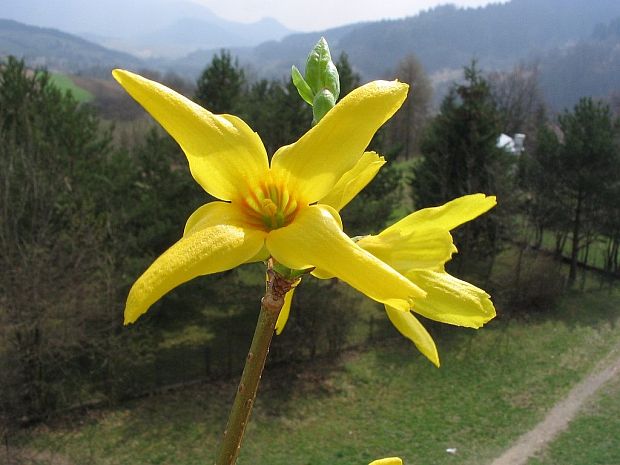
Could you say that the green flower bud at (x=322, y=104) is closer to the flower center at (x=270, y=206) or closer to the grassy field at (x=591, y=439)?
the flower center at (x=270, y=206)

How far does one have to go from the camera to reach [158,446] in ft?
36.5

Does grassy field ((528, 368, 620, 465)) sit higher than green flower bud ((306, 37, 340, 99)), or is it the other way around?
green flower bud ((306, 37, 340, 99))

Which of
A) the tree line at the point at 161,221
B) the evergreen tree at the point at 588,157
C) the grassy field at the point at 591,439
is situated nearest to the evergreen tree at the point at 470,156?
the tree line at the point at 161,221

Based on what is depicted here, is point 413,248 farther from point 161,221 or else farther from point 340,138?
point 161,221

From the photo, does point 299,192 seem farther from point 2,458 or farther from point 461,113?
point 461,113

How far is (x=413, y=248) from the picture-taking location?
1041 mm

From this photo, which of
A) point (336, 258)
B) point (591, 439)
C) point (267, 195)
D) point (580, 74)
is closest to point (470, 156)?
point (591, 439)

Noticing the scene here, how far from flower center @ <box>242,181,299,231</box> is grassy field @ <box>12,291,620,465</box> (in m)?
10.8

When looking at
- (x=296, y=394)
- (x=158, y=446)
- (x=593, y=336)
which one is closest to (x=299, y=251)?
(x=158, y=446)

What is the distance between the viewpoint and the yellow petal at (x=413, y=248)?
103cm

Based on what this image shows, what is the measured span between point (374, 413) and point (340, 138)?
12538 millimetres

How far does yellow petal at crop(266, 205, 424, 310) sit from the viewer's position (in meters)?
0.79

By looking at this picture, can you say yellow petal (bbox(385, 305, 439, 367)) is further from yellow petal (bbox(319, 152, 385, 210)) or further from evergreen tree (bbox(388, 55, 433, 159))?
evergreen tree (bbox(388, 55, 433, 159))

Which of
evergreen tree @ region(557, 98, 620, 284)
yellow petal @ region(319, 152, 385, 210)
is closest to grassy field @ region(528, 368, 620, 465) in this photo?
evergreen tree @ region(557, 98, 620, 284)
